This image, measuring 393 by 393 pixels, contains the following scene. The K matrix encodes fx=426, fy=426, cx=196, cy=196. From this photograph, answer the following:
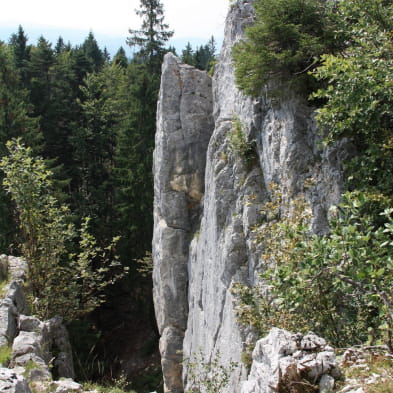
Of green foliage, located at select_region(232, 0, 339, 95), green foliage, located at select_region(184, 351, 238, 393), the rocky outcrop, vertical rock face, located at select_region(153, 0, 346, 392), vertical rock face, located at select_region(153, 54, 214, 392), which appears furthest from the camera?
vertical rock face, located at select_region(153, 54, 214, 392)

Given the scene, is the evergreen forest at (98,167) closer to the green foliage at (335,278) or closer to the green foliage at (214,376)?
the green foliage at (214,376)

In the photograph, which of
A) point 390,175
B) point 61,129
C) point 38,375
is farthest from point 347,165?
point 61,129

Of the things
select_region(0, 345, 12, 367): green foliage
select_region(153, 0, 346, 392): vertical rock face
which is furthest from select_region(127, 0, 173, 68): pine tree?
select_region(0, 345, 12, 367): green foliage

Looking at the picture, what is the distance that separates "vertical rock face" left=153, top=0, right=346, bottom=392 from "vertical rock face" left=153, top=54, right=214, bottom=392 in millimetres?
40

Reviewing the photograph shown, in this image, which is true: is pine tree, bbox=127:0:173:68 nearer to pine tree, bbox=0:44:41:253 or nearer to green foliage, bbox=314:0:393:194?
pine tree, bbox=0:44:41:253

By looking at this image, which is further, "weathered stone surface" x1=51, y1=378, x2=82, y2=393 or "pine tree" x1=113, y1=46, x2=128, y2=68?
"pine tree" x1=113, y1=46, x2=128, y2=68

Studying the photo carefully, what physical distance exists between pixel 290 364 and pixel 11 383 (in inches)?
145

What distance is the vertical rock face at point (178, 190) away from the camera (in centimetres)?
1703

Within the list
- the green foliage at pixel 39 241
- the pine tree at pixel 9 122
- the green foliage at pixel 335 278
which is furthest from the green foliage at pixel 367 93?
the pine tree at pixel 9 122

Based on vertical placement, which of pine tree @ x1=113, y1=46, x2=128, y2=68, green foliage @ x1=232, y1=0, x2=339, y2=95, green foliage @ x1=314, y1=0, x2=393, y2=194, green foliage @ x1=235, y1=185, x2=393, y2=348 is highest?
pine tree @ x1=113, y1=46, x2=128, y2=68

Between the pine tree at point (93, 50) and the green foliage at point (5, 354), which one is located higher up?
the pine tree at point (93, 50)

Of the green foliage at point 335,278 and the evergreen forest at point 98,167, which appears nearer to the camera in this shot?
the green foliage at point 335,278

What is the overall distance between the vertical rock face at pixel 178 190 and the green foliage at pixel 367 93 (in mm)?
9222

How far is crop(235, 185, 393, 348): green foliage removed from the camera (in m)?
4.75
